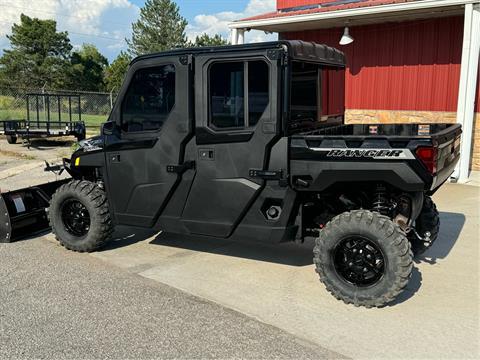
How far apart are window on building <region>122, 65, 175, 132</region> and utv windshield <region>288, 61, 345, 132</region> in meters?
1.21

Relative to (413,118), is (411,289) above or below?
below

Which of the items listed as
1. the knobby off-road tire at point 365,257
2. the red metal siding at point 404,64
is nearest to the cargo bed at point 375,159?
the knobby off-road tire at point 365,257

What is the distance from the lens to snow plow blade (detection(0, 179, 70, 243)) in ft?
19.6

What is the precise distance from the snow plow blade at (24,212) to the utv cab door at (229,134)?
96.1 inches

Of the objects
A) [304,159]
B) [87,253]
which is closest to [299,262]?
[304,159]

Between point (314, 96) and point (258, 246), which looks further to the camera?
point (258, 246)

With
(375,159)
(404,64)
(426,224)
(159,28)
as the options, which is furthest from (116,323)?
(159,28)

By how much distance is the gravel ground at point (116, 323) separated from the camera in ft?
11.4

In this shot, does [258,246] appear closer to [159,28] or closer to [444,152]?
[444,152]

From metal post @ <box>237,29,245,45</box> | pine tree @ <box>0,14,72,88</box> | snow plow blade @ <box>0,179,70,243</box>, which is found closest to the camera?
snow plow blade @ <box>0,179,70,243</box>

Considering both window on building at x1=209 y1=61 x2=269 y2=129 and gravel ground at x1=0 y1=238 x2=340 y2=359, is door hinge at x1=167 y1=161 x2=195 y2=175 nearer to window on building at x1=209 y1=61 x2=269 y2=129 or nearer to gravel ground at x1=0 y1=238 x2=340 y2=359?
window on building at x1=209 y1=61 x2=269 y2=129

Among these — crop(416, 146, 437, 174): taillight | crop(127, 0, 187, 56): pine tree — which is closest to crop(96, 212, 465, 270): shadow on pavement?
crop(416, 146, 437, 174): taillight

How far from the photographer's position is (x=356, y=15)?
1062cm

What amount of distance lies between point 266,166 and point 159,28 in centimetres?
6542
